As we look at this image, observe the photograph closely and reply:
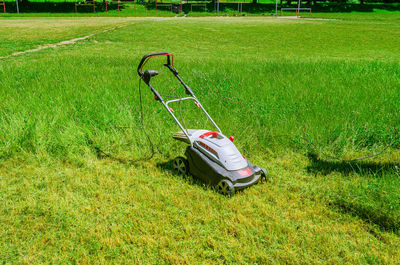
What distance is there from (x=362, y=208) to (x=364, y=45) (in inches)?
598

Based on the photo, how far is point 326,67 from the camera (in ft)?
→ 29.5

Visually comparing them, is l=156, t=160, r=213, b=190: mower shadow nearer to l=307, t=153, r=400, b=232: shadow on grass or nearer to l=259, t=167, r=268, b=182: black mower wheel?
l=259, t=167, r=268, b=182: black mower wheel

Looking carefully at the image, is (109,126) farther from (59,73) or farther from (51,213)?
(59,73)

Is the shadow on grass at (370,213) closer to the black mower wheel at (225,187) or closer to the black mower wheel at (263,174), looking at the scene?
the black mower wheel at (263,174)

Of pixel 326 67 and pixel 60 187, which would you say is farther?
pixel 326 67

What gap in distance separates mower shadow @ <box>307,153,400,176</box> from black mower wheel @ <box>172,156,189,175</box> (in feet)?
5.18

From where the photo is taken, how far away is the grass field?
2.83m

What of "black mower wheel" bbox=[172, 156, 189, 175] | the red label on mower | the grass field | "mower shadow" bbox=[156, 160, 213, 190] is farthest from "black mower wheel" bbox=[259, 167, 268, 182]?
"black mower wheel" bbox=[172, 156, 189, 175]

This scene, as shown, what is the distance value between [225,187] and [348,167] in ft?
5.95

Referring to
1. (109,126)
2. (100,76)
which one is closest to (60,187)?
(109,126)

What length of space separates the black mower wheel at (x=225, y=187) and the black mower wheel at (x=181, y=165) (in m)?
0.53

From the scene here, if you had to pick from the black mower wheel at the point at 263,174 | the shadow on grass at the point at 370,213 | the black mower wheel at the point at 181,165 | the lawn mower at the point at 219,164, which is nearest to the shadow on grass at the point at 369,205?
the shadow on grass at the point at 370,213

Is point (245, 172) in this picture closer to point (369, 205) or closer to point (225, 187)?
point (225, 187)

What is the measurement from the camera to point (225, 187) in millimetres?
3418
